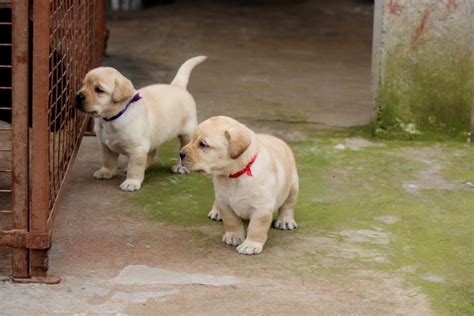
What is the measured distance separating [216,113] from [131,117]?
80.6 inches

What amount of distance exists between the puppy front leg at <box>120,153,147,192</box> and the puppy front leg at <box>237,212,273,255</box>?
1.21 metres

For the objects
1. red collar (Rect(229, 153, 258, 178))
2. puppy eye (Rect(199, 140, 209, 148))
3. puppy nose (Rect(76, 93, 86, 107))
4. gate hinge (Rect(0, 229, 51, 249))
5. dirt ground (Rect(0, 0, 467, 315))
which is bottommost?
dirt ground (Rect(0, 0, 467, 315))

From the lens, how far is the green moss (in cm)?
788

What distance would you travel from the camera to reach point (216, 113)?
864 cm

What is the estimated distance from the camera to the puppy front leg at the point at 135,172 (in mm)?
6723

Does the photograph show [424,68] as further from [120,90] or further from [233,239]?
[233,239]

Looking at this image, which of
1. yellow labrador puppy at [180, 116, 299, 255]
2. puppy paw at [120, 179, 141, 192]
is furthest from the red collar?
puppy paw at [120, 179, 141, 192]

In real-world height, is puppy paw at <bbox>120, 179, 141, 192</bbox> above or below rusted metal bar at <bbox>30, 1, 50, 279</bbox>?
below

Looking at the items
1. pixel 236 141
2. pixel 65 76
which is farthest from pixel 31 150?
pixel 65 76

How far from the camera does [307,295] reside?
5164 millimetres

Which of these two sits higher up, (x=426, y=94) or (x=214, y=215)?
(x=426, y=94)

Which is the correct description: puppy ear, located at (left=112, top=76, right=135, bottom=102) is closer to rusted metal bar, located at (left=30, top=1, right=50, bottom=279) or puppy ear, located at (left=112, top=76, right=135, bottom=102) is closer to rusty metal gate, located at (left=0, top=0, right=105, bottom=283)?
rusty metal gate, located at (left=0, top=0, right=105, bottom=283)

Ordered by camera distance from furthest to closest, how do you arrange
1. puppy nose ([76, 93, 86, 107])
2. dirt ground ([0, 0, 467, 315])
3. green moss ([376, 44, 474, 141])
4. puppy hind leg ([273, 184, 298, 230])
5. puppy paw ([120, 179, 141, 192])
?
green moss ([376, 44, 474, 141]) < puppy paw ([120, 179, 141, 192]) < puppy nose ([76, 93, 86, 107]) < puppy hind leg ([273, 184, 298, 230]) < dirt ground ([0, 0, 467, 315])

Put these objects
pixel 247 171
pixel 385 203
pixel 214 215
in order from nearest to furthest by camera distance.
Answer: pixel 247 171
pixel 214 215
pixel 385 203
